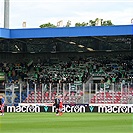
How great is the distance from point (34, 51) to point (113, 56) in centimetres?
788

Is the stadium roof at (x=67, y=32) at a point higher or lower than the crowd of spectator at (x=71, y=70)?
higher

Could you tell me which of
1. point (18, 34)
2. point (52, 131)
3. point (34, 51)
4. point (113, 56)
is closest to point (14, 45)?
point (34, 51)

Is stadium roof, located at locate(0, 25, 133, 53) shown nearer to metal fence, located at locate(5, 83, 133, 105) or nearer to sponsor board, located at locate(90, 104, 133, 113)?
metal fence, located at locate(5, 83, 133, 105)

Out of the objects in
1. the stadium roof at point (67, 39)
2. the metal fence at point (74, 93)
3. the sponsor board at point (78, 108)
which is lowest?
the sponsor board at point (78, 108)

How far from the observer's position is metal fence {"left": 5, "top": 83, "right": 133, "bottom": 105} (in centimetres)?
4541

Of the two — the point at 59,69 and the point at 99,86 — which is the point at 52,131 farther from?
the point at 59,69

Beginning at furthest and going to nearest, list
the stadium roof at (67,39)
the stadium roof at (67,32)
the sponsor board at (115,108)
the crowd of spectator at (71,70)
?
the crowd of spectator at (71,70) → the stadium roof at (67,39) → the stadium roof at (67,32) → the sponsor board at (115,108)

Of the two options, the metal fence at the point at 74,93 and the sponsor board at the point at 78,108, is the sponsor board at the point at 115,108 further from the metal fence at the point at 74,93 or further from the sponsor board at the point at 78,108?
the metal fence at the point at 74,93

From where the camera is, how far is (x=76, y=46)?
54.9m

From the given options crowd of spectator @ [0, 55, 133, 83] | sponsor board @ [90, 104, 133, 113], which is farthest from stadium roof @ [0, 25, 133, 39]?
crowd of spectator @ [0, 55, 133, 83]

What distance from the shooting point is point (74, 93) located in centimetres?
4675

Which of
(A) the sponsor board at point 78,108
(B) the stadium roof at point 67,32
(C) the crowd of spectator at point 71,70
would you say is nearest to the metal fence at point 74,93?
(A) the sponsor board at point 78,108

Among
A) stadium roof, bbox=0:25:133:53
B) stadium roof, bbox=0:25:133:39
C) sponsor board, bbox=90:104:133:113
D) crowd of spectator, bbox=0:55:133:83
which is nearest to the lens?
sponsor board, bbox=90:104:133:113

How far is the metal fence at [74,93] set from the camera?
4541cm
